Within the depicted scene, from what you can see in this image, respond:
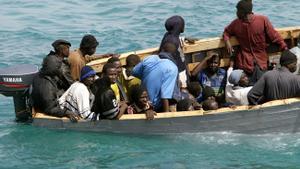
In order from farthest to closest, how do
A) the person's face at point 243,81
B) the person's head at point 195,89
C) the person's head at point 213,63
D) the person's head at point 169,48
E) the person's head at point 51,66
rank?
the person's head at point 213,63
the person's head at point 195,89
the person's face at point 243,81
the person's head at point 169,48
the person's head at point 51,66

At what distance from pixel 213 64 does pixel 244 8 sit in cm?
99

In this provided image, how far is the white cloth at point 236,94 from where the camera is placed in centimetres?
→ 1064

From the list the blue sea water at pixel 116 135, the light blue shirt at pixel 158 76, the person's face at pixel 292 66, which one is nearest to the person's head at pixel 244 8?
the person's face at pixel 292 66

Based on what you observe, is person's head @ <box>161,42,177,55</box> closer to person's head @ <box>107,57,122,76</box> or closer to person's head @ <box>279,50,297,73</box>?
person's head @ <box>107,57,122,76</box>

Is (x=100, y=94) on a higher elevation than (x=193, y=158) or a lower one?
higher

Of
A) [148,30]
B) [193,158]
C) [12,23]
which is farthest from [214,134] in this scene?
[12,23]

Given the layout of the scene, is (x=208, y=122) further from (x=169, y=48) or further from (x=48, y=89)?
(x=48, y=89)

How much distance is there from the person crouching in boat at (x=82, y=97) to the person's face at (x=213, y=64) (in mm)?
2004

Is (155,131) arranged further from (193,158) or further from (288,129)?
(288,129)

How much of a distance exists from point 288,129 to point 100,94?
275 cm

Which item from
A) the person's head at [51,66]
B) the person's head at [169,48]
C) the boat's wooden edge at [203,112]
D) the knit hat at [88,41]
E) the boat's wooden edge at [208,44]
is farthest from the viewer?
the boat's wooden edge at [208,44]

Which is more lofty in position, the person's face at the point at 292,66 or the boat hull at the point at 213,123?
the person's face at the point at 292,66

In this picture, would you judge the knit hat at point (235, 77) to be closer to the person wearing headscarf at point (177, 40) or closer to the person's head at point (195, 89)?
the person's head at point (195, 89)

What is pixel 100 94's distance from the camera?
10.2 m
